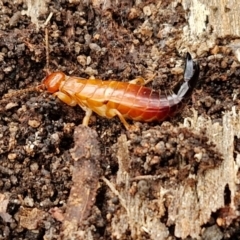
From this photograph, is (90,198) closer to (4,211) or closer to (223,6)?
(4,211)

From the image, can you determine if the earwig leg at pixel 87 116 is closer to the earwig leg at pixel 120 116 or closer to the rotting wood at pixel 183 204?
the earwig leg at pixel 120 116

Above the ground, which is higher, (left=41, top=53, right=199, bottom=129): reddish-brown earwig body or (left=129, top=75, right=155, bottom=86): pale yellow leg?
(left=129, top=75, right=155, bottom=86): pale yellow leg

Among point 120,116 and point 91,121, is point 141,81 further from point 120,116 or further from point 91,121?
point 91,121

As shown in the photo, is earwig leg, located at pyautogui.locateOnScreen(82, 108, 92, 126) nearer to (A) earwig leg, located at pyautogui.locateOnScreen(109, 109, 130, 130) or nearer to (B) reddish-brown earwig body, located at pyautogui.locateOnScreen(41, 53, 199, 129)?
(B) reddish-brown earwig body, located at pyautogui.locateOnScreen(41, 53, 199, 129)

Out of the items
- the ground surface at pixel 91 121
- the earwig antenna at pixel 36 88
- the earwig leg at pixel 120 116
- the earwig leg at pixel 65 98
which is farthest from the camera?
the earwig leg at pixel 65 98

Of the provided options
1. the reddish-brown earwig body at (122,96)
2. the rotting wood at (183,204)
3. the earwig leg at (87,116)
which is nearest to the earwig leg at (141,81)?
the reddish-brown earwig body at (122,96)

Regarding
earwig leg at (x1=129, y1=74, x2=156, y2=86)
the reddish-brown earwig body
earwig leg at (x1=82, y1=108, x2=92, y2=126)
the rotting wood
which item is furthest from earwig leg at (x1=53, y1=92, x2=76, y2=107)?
the rotting wood

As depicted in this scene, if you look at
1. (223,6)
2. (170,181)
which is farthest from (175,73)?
(170,181)

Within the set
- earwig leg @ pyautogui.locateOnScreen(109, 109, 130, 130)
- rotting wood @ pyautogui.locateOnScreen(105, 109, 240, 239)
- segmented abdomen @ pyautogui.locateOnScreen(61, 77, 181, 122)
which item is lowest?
rotting wood @ pyautogui.locateOnScreen(105, 109, 240, 239)
